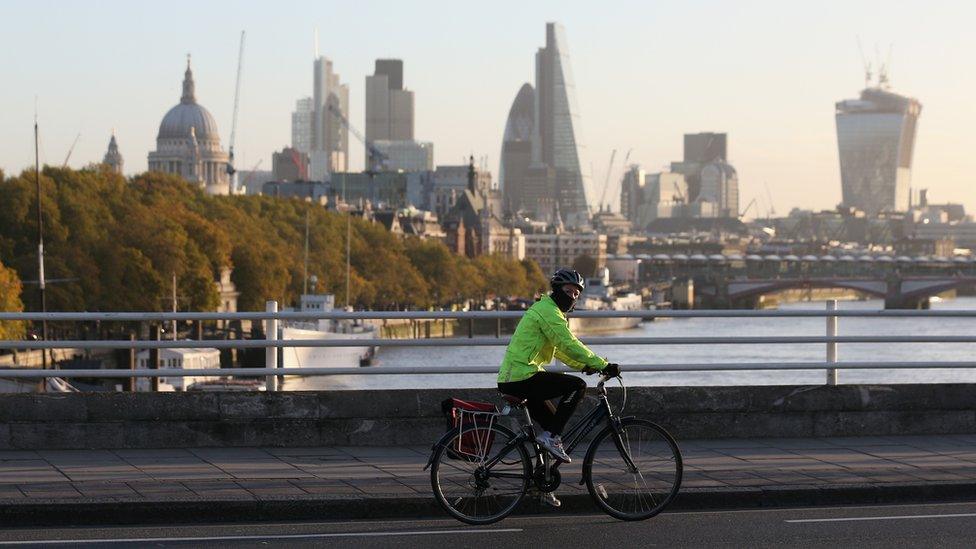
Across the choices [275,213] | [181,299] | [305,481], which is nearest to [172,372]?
[305,481]

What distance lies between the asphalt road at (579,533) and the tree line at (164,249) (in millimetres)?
57993

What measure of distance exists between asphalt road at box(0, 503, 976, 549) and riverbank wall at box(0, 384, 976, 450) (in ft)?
11.2

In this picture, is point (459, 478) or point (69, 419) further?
point (69, 419)

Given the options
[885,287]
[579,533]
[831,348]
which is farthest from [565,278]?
[885,287]

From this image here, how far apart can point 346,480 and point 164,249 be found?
76799 millimetres

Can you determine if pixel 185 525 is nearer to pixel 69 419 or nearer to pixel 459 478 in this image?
pixel 459 478

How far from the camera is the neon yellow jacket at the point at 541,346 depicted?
42.8ft

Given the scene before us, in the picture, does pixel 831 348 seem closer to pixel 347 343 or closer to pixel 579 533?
pixel 347 343

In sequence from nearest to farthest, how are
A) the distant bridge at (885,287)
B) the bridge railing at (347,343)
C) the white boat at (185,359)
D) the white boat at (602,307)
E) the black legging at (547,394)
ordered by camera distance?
the black legging at (547,394) → the bridge railing at (347,343) → the white boat at (185,359) → the white boat at (602,307) → the distant bridge at (885,287)

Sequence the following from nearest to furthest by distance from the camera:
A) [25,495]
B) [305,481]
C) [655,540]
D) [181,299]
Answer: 1. [655,540]
2. [25,495]
3. [305,481]
4. [181,299]

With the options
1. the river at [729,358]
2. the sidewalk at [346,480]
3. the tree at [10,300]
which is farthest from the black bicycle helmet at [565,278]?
the tree at [10,300]

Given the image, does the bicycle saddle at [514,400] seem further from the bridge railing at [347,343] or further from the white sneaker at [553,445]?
the bridge railing at [347,343]

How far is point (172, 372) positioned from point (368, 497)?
382 centimetres

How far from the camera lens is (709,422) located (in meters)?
17.4
